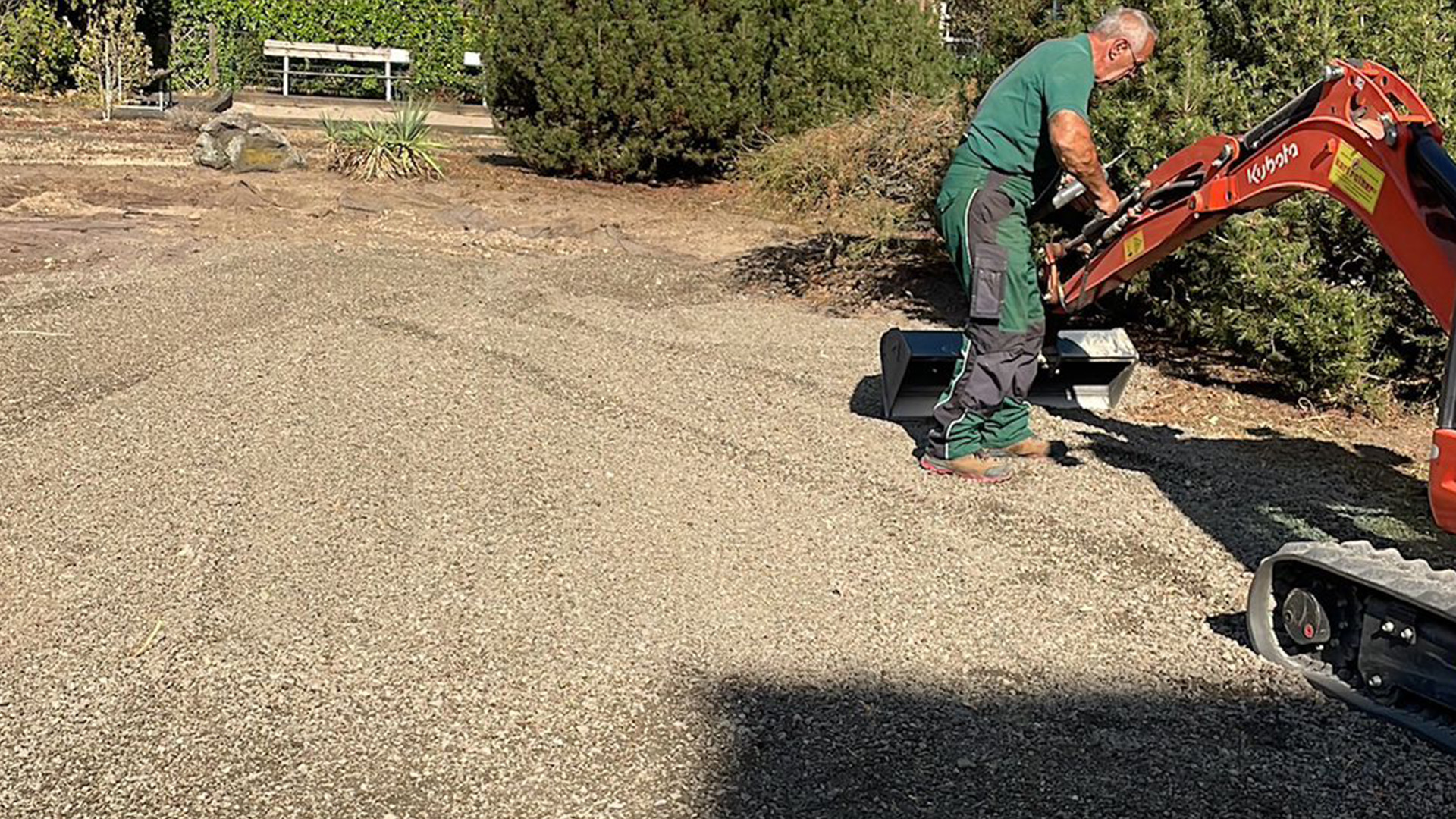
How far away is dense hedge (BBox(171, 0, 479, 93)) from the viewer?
2534cm

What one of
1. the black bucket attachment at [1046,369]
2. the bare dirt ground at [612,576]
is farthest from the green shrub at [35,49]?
the black bucket attachment at [1046,369]

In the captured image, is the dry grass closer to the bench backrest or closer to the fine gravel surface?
the fine gravel surface

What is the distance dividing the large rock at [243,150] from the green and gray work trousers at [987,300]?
36.4 feet

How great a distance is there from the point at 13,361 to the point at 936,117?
732cm

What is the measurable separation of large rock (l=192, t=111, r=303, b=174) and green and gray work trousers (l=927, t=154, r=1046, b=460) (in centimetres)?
1110

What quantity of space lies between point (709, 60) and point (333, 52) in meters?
12.1

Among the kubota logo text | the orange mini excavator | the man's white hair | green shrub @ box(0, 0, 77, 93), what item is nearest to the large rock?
green shrub @ box(0, 0, 77, 93)

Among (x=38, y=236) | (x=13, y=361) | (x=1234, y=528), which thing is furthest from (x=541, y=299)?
(x=1234, y=528)

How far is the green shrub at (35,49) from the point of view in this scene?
76.5 ft

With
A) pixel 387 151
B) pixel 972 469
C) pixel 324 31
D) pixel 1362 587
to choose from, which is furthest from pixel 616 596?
pixel 324 31

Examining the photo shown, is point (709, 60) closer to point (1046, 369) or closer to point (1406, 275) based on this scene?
point (1046, 369)

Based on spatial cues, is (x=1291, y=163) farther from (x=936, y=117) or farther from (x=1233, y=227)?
(x=936, y=117)

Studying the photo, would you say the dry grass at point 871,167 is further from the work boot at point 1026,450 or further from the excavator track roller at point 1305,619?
the excavator track roller at point 1305,619

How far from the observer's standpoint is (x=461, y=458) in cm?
684
